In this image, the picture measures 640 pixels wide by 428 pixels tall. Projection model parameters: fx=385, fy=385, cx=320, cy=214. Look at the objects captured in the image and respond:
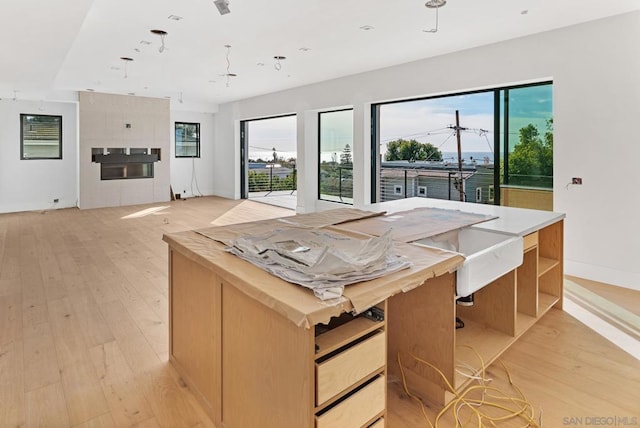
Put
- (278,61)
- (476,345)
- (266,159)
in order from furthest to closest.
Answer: (266,159)
(278,61)
(476,345)

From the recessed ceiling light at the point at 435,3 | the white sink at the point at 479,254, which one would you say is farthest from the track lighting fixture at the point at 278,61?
the white sink at the point at 479,254

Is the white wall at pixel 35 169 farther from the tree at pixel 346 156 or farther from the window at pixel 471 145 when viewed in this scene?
the window at pixel 471 145

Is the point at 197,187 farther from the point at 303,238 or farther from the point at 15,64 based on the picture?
the point at 303,238

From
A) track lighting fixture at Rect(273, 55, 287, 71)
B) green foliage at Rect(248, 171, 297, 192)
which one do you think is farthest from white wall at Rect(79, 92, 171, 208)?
track lighting fixture at Rect(273, 55, 287, 71)

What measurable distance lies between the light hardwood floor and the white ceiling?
2518 millimetres

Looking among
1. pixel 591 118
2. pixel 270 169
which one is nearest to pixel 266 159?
pixel 270 169

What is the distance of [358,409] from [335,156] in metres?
6.60

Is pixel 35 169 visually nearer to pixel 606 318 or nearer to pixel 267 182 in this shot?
pixel 267 182

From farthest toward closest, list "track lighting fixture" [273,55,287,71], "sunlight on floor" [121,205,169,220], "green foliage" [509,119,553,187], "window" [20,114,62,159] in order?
"window" [20,114,62,159] → "sunlight on floor" [121,205,169,220] → "track lighting fixture" [273,55,287,71] → "green foliage" [509,119,553,187]

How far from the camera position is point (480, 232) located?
2393 millimetres

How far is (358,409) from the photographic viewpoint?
1.37 m

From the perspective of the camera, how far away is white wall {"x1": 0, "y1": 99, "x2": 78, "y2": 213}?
27.0 feet

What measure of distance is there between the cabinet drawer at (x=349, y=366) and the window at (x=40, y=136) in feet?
32.2

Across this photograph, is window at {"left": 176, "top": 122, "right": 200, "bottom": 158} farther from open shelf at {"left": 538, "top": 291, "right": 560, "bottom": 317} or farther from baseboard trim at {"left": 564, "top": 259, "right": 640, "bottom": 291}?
open shelf at {"left": 538, "top": 291, "right": 560, "bottom": 317}
